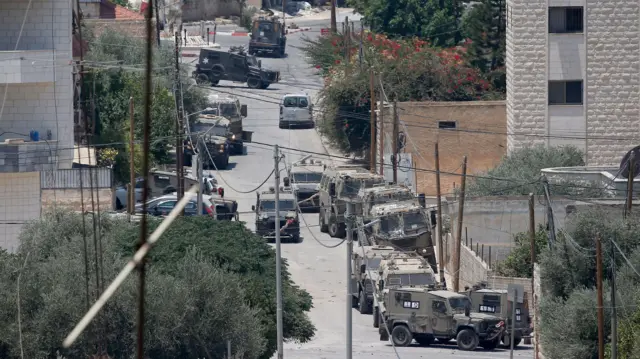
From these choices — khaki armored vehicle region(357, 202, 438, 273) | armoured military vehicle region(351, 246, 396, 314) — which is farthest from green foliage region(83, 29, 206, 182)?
armoured military vehicle region(351, 246, 396, 314)

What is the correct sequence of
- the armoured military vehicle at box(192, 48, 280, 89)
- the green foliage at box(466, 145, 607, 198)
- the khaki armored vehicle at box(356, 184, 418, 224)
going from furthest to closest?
the armoured military vehicle at box(192, 48, 280, 89), the khaki armored vehicle at box(356, 184, 418, 224), the green foliage at box(466, 145, 607, 198)

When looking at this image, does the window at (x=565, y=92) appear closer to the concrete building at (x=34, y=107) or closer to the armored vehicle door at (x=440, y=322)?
the armored vehicle door at (x=440, y=322)

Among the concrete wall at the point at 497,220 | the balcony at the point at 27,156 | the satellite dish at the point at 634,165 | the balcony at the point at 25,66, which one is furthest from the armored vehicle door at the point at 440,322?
the balcony at the point at 25,66

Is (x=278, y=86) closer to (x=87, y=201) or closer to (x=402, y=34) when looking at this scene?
(x=402, y=34)

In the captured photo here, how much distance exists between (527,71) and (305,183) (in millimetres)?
8053

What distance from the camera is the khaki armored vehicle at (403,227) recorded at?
35112 mm

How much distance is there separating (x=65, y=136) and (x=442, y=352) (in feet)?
36.0

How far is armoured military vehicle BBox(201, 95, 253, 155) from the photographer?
49.8m

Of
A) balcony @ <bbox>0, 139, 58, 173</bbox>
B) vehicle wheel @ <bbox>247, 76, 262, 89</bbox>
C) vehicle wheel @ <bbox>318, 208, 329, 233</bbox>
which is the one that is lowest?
vehicle wheel @ <bbox>318, 208, 329, 233</bbox>

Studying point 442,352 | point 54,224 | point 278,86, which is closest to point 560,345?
point 442,352

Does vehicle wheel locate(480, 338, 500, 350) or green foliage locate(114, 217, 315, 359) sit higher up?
green foliage locate(114, 217, 315, 359)

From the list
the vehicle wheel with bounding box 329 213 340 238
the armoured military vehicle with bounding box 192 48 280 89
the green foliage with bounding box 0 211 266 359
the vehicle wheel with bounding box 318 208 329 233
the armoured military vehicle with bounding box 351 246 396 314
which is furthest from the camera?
the armoured military vehicle with bounding box 192 48 280 89

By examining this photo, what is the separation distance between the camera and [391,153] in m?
44.7

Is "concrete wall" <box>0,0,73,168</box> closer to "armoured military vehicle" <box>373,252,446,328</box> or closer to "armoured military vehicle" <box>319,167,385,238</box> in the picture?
"armoured military vehicle" <box>373,252,446,328</box>
